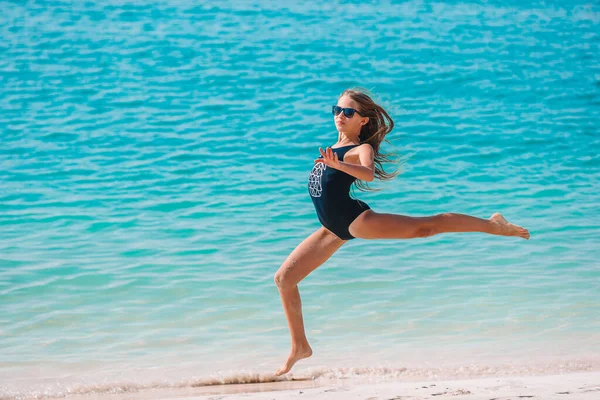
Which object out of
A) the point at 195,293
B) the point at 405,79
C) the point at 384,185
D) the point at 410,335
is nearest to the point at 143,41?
the point at 405,79

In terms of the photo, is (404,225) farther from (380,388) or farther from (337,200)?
(380,388)

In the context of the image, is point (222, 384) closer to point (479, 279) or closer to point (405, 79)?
point (479, 279)

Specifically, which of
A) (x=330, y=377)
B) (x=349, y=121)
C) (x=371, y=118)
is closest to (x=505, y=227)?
(x=371, y=118)

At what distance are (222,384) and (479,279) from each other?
3037 mm

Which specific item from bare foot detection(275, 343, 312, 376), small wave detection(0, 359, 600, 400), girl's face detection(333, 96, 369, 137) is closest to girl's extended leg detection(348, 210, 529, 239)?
girl's face detection(333, 96, 369, 137)

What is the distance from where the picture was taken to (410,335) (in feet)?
19.6

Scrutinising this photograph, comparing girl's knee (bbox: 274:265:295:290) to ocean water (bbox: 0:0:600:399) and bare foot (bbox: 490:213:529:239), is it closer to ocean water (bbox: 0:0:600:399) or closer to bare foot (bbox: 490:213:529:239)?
ocean water (bbox: 0:0:600:399)

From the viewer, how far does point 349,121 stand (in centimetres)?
459

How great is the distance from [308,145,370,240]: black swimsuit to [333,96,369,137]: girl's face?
5.3 inches

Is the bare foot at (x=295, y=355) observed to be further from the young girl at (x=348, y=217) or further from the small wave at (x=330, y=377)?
the small wave at (x=330, y=377)

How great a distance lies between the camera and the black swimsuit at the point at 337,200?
4441mm

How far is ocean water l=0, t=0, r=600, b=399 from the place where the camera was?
230 inches

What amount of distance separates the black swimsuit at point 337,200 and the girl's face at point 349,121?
5.3 inches

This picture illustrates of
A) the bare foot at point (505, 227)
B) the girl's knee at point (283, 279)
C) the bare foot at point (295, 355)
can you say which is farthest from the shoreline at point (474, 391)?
the bare foot at point (505, 227)
